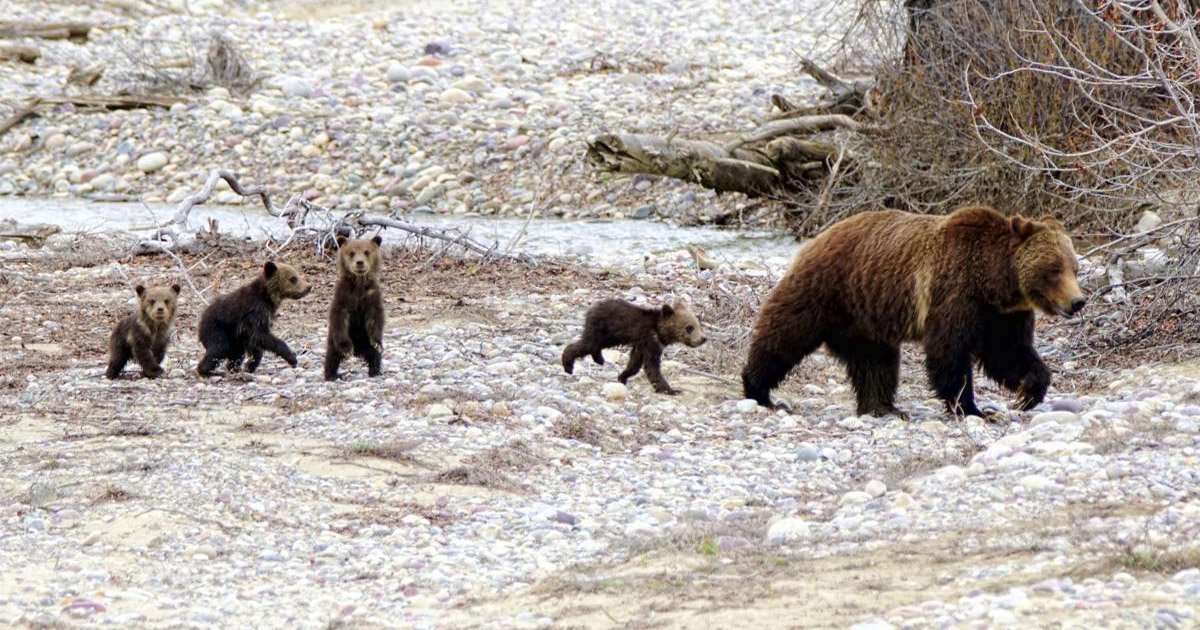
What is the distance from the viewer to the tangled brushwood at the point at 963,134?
13039mm

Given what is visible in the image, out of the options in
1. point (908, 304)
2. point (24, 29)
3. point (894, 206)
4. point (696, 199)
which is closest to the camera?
point (908, 304)

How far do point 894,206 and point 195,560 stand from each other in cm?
1049

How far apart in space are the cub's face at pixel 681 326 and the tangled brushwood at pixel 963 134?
3136 mm

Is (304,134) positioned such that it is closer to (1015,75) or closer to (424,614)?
(1015,75)

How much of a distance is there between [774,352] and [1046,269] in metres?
1.55

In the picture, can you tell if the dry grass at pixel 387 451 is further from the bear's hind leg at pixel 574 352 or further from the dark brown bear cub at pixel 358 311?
the bear's hind leg at pixel 574 352

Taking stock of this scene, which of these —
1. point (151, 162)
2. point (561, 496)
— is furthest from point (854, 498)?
point (151, 162)

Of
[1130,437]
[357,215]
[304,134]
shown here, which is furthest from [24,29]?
[1130,437]

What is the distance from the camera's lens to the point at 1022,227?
866 centimetres

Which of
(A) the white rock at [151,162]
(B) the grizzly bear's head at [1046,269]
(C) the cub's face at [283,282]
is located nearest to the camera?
(B) the grizzly bear's head at [1046,269]

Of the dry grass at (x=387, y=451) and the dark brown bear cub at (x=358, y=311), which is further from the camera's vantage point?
the dark brown bear cub at (x=358, y=311)

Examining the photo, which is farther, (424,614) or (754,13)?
(754,13)

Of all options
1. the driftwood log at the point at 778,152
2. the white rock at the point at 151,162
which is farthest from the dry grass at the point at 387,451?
the white rock at the point at 151,162

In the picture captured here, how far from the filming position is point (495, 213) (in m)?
19.0
